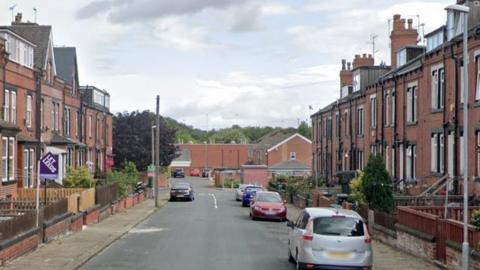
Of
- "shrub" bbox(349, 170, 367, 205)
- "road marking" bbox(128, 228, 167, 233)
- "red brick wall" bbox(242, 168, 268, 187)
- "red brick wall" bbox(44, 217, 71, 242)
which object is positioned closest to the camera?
"red brick wall" bbox(44, 217, 71, 242)

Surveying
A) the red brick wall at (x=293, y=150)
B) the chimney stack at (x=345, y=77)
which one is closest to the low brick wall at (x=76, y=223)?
the chimney stack at (x=345, y=77)

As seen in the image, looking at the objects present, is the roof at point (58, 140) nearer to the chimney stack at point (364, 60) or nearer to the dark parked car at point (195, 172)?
the chimney stack at point (364, 60)

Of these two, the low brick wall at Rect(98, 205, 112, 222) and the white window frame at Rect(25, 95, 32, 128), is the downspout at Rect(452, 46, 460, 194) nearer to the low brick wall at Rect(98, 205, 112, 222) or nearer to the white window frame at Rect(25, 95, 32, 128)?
the low brick wall at Rect(98, 205, 112, 222)

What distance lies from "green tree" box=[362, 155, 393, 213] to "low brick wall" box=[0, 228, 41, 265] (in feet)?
38.5

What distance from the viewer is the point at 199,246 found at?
928 inches

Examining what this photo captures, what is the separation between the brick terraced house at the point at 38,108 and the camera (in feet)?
109

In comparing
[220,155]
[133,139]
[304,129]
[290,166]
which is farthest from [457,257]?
[304,129]

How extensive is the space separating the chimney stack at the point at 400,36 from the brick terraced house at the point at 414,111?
0.06 m

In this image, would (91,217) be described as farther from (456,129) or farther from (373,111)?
(373,111)

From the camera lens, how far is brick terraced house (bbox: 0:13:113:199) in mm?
33219

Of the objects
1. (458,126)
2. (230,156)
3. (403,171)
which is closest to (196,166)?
(230,156)

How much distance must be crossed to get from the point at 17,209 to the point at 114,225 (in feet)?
21.1

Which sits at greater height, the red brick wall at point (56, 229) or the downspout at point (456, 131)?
the downspout at point (456, 131)

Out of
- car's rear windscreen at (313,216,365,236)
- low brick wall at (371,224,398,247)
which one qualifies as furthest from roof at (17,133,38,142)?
car's rear windscreen at (313,216,365,236)
